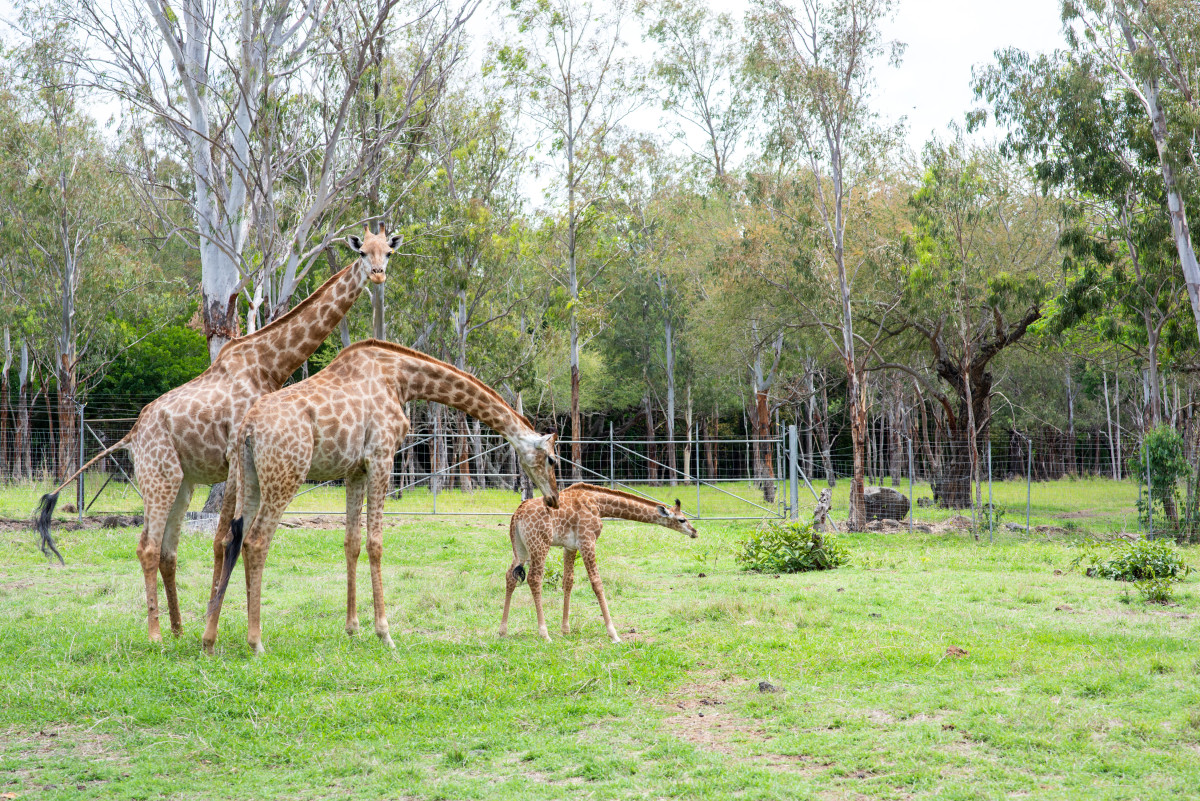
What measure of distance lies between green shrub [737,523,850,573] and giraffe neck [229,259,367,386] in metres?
6.87

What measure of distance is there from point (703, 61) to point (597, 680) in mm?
28532

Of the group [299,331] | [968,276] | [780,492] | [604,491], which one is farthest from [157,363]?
[604,491]

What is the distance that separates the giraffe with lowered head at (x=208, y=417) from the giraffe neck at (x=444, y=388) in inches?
23.4

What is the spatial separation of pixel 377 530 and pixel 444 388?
4.39 feet

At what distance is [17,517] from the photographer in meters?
16.5

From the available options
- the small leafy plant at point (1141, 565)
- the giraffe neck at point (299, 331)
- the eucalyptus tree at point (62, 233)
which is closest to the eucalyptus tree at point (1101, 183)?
the small leafy plant at point (1141, 565)

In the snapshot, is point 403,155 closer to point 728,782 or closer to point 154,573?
point 154,573

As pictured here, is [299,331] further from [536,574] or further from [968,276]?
[968,276]

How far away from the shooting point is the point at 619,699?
19.6 feet

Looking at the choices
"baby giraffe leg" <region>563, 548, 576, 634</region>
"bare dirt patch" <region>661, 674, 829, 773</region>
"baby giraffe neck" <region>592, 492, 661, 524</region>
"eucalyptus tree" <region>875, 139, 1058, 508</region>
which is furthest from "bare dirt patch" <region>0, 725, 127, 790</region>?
"eucalyptus tree" <region>875, 139, 1058, 508</region>

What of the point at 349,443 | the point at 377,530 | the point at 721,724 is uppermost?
the point at 349,443

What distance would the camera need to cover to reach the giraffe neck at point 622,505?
331 inches

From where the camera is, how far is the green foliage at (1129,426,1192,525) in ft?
55.2

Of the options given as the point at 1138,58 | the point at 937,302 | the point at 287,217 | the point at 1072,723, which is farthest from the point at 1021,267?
the point at 1072,723
